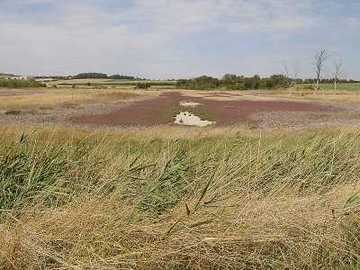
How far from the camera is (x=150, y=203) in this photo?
475cm

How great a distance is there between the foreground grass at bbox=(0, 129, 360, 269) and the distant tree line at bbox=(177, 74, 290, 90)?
152 metres

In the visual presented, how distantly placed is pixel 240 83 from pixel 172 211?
156381 millimetres

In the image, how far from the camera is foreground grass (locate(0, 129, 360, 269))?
148 inches

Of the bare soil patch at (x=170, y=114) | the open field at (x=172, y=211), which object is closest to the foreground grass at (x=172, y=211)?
the open field at (x=172, y=211)

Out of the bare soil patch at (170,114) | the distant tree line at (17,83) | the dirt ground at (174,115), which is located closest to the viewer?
the dirt ground at (174,115)

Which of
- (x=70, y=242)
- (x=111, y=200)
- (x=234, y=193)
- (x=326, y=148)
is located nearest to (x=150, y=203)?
(x=111, y=200)

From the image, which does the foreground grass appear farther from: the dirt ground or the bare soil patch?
the bare soil patch

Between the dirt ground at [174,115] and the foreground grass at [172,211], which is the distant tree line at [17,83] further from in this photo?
the foreground grass at [172,211]

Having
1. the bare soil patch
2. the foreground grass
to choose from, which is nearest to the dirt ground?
the bare soil patch

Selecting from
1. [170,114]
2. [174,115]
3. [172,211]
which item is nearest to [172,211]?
[172,211]

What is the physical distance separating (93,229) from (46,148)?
2126mm

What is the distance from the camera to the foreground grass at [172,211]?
3.76 m

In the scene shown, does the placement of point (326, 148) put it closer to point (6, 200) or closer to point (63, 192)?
point (63, 192)

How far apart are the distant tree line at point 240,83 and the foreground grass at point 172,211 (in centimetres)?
15187
